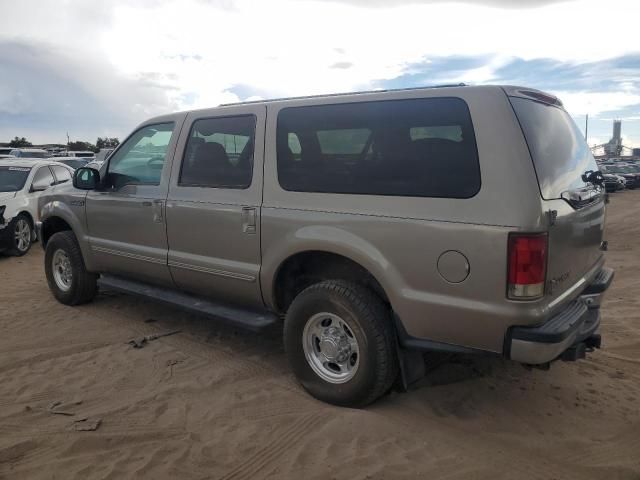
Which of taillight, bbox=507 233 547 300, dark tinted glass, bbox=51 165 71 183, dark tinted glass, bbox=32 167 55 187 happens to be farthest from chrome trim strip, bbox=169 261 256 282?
dark tinted glass, bbox=51 165 71 183

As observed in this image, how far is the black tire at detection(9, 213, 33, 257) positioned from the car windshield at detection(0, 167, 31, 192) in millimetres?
548

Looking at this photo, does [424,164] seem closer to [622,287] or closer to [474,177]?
[474,177]

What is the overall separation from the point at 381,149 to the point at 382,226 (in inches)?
19.3

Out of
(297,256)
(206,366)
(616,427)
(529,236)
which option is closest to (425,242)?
(529,236)

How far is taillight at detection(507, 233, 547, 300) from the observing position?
104 inches

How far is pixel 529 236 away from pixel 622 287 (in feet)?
14.9

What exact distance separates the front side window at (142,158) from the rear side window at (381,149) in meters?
1.35

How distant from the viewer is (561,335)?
275 centimetres

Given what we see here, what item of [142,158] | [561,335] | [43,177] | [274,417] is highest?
[142,158]

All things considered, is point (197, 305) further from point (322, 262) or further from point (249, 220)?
point (322, 262)

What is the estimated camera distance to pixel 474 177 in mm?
2822

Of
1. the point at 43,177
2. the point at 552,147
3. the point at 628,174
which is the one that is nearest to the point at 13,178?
the point at 43,177

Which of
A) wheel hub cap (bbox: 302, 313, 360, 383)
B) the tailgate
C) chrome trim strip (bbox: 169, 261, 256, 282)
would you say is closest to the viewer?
the tailgate

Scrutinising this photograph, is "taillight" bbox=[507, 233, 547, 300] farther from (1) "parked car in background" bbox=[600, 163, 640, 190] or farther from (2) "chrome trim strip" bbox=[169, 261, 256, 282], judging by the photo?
(1) "parked car in background" bbox=[600, 163, 640, 190]
